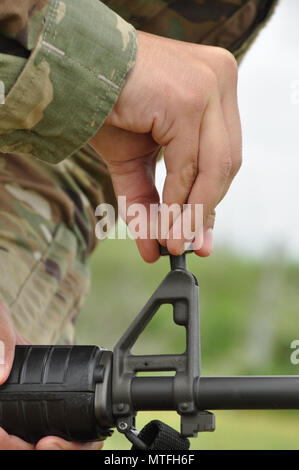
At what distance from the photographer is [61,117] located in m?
1.13

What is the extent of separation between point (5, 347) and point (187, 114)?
0.51m

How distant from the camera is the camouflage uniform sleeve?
3.51 ft

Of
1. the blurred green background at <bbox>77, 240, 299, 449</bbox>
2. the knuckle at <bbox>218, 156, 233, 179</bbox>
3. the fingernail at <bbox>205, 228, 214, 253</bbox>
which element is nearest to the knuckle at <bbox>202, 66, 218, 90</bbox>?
the knuckle at <bbox>218, 156, 233, 179</bbox>

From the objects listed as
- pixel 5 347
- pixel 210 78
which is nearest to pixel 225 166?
pixel 210 78

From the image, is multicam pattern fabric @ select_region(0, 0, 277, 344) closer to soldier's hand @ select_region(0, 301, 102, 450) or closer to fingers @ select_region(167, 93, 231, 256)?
fingers @ select_region(167, 93, 231, 256)

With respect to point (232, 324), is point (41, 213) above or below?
below

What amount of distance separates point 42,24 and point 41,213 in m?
0.87

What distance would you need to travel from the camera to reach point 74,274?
79.1 inches

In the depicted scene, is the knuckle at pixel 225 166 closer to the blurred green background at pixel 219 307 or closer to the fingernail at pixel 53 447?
the fingernail at pixel 53 447

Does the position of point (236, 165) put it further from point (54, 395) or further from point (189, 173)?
point (54, 395)

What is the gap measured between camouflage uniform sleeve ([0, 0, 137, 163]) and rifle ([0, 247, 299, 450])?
27cm

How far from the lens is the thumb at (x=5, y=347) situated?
122cm

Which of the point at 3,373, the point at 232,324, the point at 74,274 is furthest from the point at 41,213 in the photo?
the point at 232,324

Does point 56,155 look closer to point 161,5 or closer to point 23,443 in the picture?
point 23,443
